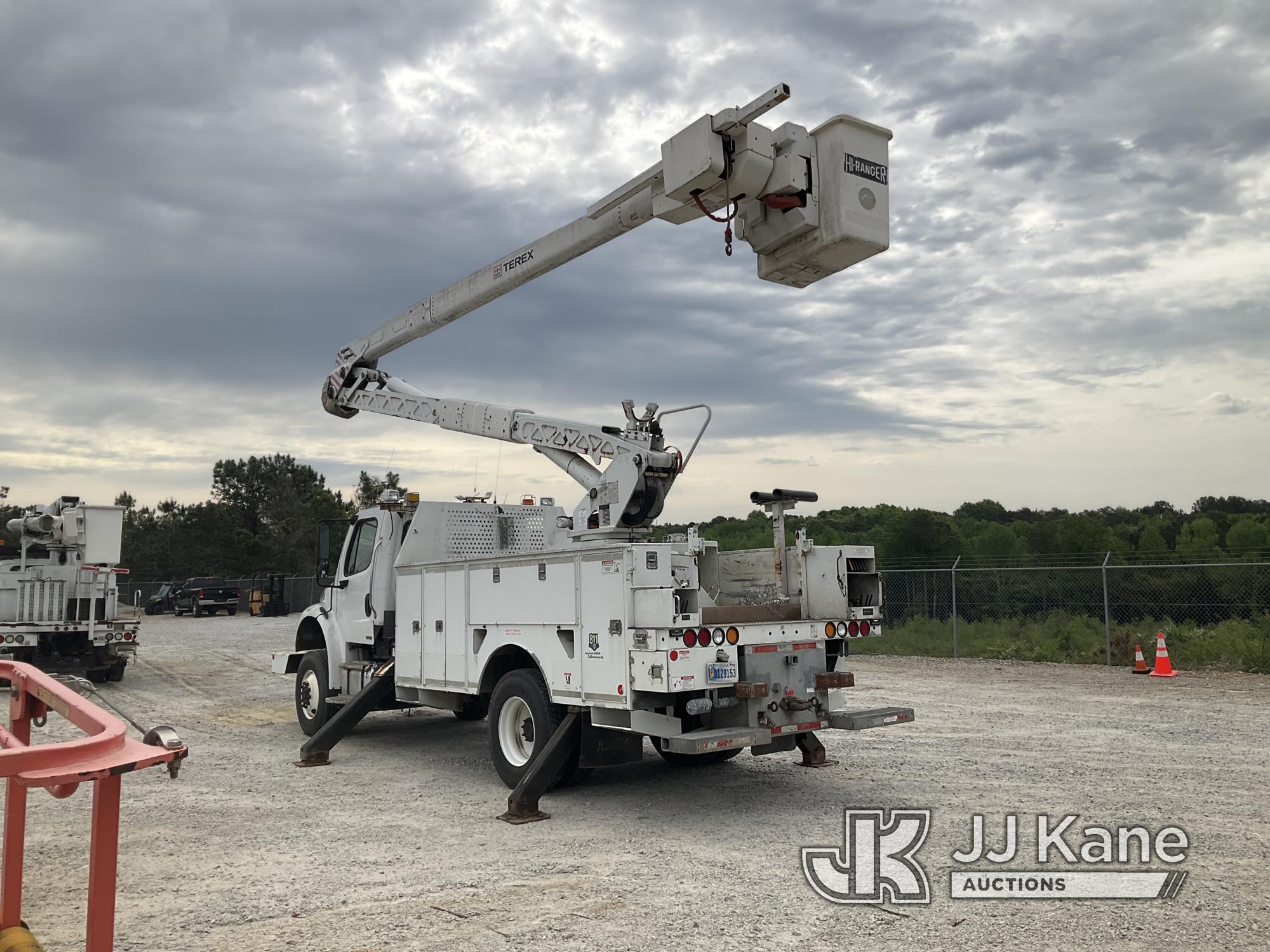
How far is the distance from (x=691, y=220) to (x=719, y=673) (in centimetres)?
357

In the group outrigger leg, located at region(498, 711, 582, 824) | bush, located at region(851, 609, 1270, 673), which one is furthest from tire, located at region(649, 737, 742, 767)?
bush, located at region(851, 609, 1270, 673)

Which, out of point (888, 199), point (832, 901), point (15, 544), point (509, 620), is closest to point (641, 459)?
point (509, 620)

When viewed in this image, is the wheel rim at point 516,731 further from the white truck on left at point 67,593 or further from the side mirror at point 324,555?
the white truck on left at point 67,593

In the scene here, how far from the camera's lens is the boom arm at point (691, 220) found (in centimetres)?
709

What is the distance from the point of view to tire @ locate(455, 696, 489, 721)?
9.30 metres

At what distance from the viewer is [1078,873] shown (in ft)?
18.9

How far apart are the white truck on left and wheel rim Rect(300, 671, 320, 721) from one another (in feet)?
22.5

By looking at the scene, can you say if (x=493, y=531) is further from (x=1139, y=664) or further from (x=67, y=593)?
(x=1139, y=664)

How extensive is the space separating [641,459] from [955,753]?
438 centimetres

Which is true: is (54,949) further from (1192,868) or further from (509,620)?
(1192,868)

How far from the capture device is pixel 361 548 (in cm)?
1109

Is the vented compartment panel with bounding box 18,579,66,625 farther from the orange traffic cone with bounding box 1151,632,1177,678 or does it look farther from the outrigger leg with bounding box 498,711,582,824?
the orange traffic cone with bounding box 1151,632,1177,678

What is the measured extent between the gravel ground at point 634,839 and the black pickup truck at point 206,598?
32408 millimetres

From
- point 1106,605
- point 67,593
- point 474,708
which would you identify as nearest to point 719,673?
point 474,708
